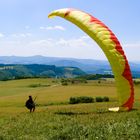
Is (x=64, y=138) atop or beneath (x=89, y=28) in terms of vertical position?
beneath

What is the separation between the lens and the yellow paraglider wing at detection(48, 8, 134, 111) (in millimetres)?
30000

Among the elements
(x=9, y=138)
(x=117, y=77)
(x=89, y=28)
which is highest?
(x=89, y=28)

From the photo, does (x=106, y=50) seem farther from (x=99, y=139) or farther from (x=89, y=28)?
(x=99, y=139)

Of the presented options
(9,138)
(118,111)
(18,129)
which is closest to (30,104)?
(118,111)

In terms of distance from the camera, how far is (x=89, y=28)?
30.7 meters

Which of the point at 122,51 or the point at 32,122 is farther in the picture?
the point at 122,51

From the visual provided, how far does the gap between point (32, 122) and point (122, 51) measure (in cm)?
1025

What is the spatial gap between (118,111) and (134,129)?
12.7 m

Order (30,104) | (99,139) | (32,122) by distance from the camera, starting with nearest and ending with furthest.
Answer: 1. (99,139)
2. (32,122)
3. (30,104)

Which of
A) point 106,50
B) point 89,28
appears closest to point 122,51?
point 106,50

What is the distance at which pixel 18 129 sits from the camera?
71.5ft

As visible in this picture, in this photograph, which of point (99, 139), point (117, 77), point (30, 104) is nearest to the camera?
point (99, 139)

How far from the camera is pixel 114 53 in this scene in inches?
1180

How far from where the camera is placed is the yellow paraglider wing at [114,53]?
30.0 metres
